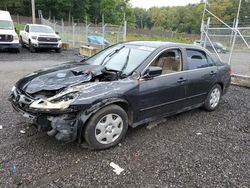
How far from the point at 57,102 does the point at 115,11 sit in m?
64.6

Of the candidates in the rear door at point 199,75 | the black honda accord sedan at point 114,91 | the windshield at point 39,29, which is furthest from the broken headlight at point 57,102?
the windshield at point 39,29

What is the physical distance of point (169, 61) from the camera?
4441 millimetres

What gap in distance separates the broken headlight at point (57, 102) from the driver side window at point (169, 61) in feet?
5.34

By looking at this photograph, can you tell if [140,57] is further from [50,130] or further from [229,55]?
[229,55]

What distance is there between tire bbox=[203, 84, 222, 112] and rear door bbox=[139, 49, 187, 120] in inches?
39.4

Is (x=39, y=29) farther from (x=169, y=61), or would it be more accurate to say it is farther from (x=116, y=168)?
(x=116, y=168)

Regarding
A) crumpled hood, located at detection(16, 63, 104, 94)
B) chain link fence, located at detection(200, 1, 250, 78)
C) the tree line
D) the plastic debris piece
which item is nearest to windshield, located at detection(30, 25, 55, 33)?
chain link fence, located at detection(200, 1, 250, 78)

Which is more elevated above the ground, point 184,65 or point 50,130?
point 184,65

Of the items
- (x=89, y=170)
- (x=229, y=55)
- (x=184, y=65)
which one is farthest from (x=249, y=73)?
(x=89, y=170)

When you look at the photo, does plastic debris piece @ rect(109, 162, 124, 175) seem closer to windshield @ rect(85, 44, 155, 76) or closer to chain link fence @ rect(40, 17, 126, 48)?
windshield @ rect(85, 44, 155, 76)

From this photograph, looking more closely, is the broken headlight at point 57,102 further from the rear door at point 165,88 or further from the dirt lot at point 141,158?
the rear door at point 165,88

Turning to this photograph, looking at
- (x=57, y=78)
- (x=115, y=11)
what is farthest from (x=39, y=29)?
(x=115, y=11)

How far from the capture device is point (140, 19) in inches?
3971

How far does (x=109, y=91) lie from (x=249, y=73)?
7288 mm
